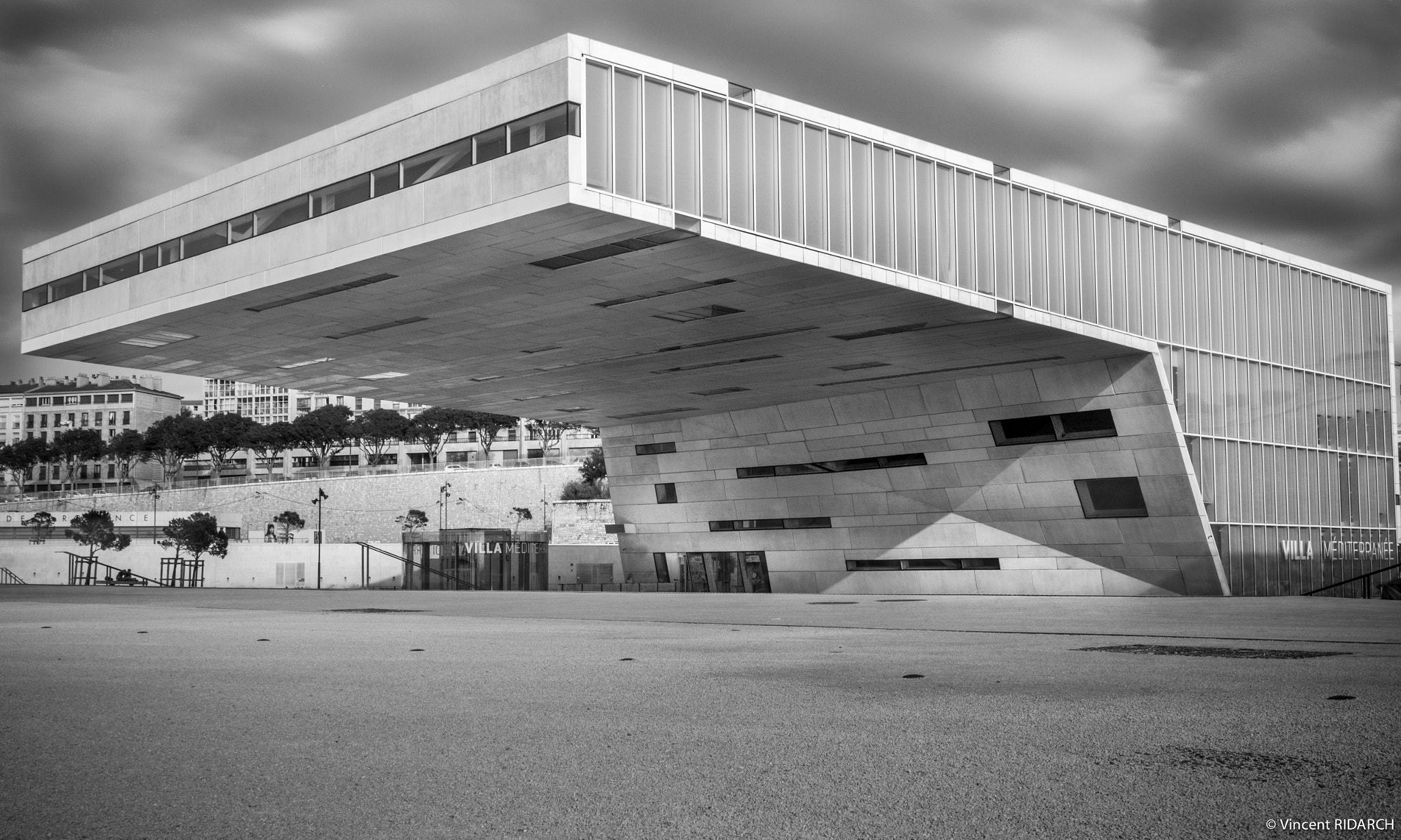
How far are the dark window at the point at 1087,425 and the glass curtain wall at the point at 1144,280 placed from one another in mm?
2516

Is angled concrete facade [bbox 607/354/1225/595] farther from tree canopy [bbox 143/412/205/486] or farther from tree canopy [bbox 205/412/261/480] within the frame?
tree canopy [bbox 143/412/205/486]

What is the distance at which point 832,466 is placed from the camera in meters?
47.6

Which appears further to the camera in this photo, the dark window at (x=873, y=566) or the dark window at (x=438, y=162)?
the dark window at (x=873, y=566)

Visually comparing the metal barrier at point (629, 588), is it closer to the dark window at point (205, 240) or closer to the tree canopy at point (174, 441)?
the dark window at point (205, 240)

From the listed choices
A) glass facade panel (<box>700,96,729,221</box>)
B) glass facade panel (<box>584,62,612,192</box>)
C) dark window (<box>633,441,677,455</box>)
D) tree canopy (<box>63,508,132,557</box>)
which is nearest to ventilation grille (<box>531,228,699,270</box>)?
glass facade panel (<box>700,96,729,221</box>)

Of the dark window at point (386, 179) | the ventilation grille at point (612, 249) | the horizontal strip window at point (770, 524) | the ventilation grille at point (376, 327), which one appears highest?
the dark window at point (386, 179)

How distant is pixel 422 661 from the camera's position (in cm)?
1365

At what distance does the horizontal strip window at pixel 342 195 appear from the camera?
24.7 metres

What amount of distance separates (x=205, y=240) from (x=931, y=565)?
28.2m

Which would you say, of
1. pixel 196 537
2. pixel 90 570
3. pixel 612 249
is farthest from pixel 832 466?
pixel 90 570

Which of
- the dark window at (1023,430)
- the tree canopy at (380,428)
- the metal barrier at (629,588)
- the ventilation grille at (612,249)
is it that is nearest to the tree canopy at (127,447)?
the tree canopy at (380,428)

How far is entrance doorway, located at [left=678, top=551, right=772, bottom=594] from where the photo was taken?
5319cm

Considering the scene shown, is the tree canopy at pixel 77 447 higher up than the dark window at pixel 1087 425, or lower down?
higher up

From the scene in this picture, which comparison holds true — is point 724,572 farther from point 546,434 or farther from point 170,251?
point 546,434
